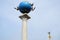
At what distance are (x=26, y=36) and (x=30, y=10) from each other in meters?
3.70

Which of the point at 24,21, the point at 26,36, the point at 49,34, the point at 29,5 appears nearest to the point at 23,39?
the point at 26,36

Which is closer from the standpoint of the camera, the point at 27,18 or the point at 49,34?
the point at 27,18

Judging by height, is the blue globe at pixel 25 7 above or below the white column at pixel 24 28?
above

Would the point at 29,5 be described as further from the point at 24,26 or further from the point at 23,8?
the point at 24,26

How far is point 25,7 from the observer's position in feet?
105

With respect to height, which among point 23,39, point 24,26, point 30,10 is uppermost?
point 30,10

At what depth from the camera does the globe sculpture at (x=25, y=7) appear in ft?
105

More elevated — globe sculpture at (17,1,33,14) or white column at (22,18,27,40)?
globe sculpture at (17,1,33,14)

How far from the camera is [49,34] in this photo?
50500 millimetres

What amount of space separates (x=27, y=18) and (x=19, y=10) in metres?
1.68

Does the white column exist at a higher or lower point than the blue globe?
lower

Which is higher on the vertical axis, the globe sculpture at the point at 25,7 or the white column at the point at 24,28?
the globe sculpture at the point at 25,7

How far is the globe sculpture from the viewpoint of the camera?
3206 centimetres

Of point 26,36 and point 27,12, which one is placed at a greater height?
point 27,12
